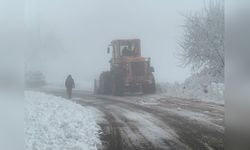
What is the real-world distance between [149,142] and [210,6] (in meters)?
0.80

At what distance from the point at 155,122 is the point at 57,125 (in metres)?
0.55

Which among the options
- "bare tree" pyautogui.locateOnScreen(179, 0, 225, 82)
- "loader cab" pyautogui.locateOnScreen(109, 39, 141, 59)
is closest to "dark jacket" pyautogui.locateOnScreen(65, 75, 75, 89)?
"loader cab" pyautogui.locateOnScreen(109, 39, 141, 59)

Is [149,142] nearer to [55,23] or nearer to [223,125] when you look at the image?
[223,125]

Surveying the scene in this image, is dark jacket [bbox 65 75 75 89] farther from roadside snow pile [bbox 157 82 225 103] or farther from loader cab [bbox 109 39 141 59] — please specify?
roadside snow pile [bbox 157 82 225 103]

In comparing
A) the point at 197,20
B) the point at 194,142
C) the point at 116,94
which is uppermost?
the point at 197,20

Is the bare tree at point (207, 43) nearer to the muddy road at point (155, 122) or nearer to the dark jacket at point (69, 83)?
the muddy road at point (155, 122)

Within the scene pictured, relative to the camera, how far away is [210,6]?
251 cm

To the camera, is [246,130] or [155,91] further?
[155,91]

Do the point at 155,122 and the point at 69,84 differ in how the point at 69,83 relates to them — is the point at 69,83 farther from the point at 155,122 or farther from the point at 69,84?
the point at 155,122

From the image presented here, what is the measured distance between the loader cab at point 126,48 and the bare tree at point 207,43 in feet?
0.80

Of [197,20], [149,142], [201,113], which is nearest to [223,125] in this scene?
[201,113]

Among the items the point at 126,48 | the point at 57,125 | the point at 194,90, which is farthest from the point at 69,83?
the point at 194,90

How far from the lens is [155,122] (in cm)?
253

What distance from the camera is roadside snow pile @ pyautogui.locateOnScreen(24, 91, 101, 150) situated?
223cm
